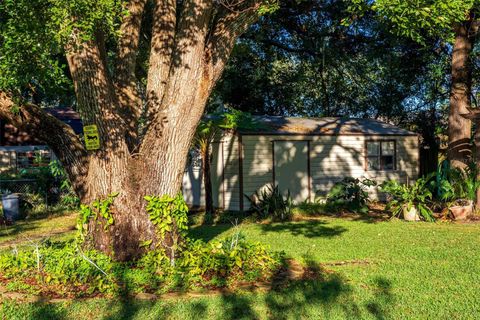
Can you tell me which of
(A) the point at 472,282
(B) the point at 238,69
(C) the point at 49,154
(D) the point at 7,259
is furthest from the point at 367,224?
(C) the point at 49,154

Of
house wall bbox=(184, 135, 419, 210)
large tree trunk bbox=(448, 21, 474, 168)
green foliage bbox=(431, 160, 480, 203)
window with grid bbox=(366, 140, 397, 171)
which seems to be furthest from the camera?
window with grid bbox=(366, 140, 397, 171)

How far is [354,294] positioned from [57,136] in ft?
14.1

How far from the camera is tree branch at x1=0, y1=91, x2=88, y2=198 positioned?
6.72m

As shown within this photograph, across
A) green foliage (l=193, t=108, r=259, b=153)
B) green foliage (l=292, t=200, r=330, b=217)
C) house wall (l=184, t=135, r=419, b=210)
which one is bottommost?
Answer: green foliage (l=292, t=200, r=330, b=217)

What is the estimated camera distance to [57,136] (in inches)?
271

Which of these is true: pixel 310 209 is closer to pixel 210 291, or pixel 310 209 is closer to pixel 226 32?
pixel 226 32

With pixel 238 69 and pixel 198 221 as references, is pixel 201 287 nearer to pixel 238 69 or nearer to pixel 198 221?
pixel 198 221

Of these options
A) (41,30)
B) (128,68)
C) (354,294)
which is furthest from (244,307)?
(128,68)

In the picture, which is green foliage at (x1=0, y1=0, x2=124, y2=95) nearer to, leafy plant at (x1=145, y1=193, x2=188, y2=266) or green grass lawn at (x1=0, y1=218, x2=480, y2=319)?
leafy plant at (x1=145, y1=193, x2=188, y2=266)

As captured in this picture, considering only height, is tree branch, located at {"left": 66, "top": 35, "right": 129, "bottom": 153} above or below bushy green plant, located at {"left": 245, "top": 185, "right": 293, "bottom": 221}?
above

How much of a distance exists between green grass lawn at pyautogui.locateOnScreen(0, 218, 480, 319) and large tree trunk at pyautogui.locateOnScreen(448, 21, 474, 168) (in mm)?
5506

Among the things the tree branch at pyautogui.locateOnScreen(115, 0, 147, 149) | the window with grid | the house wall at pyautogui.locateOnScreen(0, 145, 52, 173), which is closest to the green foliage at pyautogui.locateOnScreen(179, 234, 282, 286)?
the tree branch at pyautogui.locateOnScreen(115, 0, 147, 149)

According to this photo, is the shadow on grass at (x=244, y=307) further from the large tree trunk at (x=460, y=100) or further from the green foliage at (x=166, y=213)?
the large tree trunk at (x=460, y=100)

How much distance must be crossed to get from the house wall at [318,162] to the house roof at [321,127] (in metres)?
0.18
